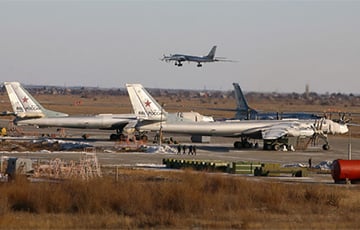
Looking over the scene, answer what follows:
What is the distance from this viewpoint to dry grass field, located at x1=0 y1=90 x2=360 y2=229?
30156mm

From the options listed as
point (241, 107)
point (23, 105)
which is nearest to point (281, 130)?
point (23, 105)

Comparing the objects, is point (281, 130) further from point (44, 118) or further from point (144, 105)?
point (44, 118)

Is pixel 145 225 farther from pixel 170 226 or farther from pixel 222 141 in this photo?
pixel 222 141

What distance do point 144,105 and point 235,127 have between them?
28.2 feet

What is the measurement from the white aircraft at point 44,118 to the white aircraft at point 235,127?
5.36m

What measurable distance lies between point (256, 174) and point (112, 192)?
17.5 metres

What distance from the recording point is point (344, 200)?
3838 cm

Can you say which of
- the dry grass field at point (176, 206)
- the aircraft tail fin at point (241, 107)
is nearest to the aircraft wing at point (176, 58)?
the aircraft tail fin at point (241, 107)

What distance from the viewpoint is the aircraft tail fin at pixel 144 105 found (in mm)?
76500

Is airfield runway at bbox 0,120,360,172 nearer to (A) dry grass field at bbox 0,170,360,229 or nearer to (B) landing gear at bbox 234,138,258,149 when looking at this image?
(B) landing gear at bbox 234,138,258,149

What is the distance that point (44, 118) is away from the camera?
8100cm

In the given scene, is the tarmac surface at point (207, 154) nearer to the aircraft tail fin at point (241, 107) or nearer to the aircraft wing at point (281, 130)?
the aircraft wing at point (281, 130)

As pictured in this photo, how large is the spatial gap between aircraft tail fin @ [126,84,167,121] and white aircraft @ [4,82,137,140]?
16.1 ft

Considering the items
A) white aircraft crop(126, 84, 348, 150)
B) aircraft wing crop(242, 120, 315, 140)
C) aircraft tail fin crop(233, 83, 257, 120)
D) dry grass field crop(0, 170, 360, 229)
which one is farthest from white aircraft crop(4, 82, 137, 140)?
dry grass field crop(0, 170, 360, 229)
